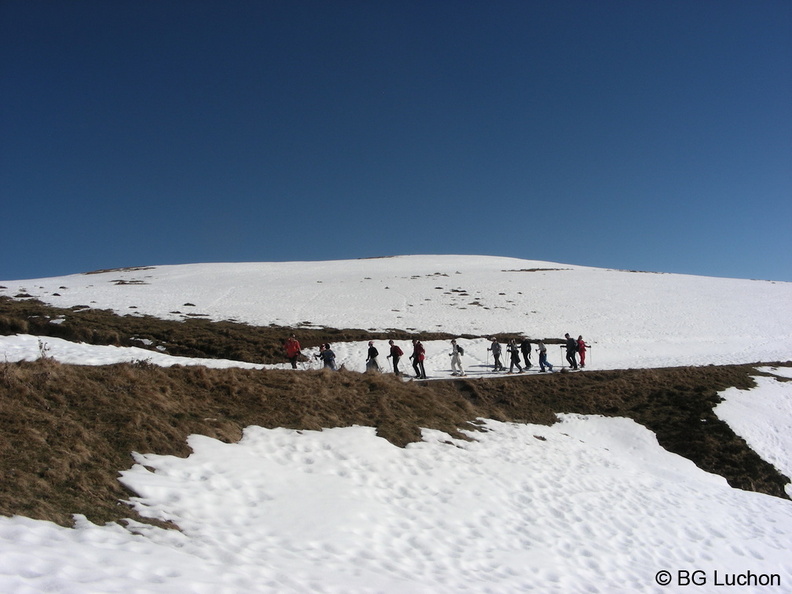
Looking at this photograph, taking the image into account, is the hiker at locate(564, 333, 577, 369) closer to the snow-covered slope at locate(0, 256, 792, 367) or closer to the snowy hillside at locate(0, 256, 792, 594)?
the snow-covered slope at locate(0, 256, 792, 367)

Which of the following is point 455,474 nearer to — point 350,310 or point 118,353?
point 118,353

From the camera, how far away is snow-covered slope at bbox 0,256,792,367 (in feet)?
110

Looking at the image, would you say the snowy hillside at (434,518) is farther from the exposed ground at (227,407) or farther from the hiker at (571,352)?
the hiker at (571,352)

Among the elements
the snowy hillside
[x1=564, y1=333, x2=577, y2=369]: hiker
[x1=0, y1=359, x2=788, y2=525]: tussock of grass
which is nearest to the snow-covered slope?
[x1=564, y1=333, x2=577, y2=369]: hiker

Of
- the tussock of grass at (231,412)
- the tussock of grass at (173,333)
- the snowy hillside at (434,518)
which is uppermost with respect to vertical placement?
the tussock of grass at (173,333)

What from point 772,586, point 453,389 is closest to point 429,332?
point 453,389

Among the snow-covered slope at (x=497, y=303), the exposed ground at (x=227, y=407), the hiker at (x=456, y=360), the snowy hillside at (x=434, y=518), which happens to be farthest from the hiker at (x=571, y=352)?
the snowy hillside at (x=434, y=518)

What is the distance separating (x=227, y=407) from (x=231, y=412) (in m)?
0.27

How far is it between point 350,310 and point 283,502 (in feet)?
102

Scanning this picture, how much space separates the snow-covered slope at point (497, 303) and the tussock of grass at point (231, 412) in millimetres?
8167

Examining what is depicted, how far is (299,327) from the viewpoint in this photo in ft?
107

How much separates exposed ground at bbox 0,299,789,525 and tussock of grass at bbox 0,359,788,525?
0.10 ft

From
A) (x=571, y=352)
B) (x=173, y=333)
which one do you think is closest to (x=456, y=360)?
(x=571, y=352)

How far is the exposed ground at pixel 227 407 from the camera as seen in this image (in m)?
7.25
